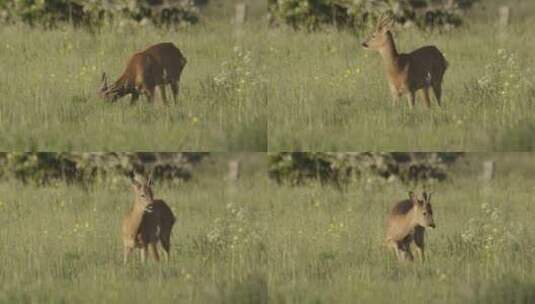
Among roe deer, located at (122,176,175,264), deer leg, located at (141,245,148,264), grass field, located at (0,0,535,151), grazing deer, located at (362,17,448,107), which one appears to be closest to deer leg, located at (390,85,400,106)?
grazing deer, located at (362,17,448,107)

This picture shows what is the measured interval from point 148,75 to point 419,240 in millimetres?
3315

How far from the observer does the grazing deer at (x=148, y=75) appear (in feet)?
60.7

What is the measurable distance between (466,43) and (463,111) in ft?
3.84

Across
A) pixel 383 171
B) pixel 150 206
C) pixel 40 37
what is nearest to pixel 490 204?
pixel 383 171

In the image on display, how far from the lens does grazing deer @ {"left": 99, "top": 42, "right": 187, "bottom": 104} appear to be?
1852 centimetres

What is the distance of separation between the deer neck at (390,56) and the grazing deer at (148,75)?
2.12 metres

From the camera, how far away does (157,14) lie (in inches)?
771

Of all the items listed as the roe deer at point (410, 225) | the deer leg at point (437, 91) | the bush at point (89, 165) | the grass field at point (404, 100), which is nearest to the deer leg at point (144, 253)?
the bush at point (89, 165)

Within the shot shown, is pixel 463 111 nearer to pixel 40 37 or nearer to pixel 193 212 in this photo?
pixel 193 212

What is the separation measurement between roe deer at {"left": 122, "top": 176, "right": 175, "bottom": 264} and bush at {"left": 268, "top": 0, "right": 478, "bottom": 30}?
241cm

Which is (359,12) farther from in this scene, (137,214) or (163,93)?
(137,214)

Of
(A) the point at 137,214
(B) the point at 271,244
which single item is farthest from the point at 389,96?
(A) the point at 137,214

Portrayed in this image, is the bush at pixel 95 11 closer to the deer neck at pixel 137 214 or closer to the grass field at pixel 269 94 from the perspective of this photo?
the grass field at pixel 269 94

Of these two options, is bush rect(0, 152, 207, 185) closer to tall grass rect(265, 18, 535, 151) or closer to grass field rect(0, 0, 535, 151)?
grass field rect(0, 0, 535, 151)
